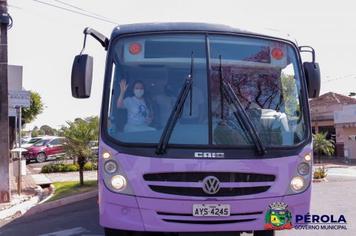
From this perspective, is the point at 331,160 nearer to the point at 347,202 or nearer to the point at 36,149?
the point at 36,149

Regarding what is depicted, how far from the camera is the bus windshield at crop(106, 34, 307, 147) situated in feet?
17.1

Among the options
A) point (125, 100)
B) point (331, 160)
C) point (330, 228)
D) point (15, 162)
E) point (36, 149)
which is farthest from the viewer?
point (331, 160)

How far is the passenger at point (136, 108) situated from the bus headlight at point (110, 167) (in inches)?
15.9

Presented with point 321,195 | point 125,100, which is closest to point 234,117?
point 125,100

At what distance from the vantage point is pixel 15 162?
14273mm

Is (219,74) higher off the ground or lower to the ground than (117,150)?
higher

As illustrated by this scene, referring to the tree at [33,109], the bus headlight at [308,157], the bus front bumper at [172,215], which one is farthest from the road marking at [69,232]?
the tree at [33,109]

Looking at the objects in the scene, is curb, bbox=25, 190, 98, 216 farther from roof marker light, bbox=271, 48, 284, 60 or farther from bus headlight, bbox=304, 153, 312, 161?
bus headlight, bbox=304, 153, 312, 161

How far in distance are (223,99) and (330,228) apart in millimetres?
4290

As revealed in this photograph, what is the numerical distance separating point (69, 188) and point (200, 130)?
11497mm

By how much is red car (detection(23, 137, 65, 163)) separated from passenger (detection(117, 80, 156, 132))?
2478 centimetres

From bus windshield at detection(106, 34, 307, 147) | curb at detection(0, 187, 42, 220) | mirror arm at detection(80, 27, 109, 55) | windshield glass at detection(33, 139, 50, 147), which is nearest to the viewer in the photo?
bus windshield at detection(106, 34, 307, 147)

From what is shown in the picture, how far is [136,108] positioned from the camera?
5.41m

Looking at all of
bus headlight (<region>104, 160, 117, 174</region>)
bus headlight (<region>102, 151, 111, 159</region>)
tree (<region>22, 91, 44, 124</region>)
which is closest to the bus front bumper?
bus headlight (<region>104, 160, 117, 174</region>)
